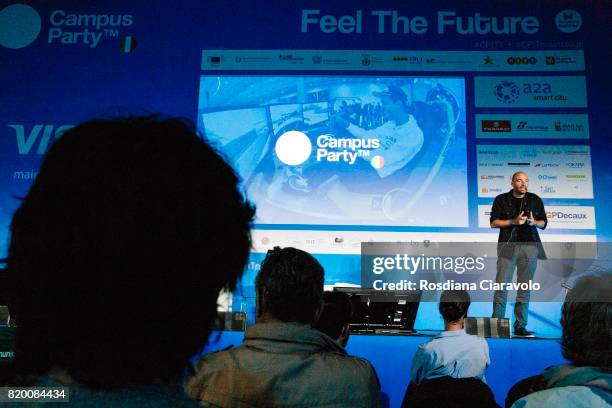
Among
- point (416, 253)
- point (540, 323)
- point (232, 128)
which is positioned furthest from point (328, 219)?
point (540, 323)

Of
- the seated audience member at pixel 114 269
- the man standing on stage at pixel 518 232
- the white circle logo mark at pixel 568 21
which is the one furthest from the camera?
the white circle logo mark at pixel 568 21

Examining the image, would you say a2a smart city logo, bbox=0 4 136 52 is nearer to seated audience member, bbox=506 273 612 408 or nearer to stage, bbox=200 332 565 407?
stage, bbox=200 332 565 407

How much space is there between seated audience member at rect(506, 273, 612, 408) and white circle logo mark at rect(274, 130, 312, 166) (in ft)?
8.03

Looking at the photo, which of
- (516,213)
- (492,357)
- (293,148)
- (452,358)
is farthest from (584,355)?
(293,148)

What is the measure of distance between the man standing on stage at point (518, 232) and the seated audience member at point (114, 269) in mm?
3309

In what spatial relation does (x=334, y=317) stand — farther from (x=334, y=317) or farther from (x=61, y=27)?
(x=61, y=27)

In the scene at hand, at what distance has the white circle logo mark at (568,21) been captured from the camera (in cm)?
388

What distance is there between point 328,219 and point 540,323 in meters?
1.51

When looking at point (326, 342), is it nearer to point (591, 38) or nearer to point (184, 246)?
point (184, 246)

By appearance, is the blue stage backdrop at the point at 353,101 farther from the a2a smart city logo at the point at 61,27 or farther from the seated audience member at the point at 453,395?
the seated audience member at the point at 453,395

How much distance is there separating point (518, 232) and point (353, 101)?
4.67 ft

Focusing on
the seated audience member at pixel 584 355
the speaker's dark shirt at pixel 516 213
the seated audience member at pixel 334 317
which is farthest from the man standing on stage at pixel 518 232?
the seated audience member at pixel 584 355

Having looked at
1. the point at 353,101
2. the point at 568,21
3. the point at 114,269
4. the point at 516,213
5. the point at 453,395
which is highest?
the point at 568,21

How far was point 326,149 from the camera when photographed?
12.4 ft
